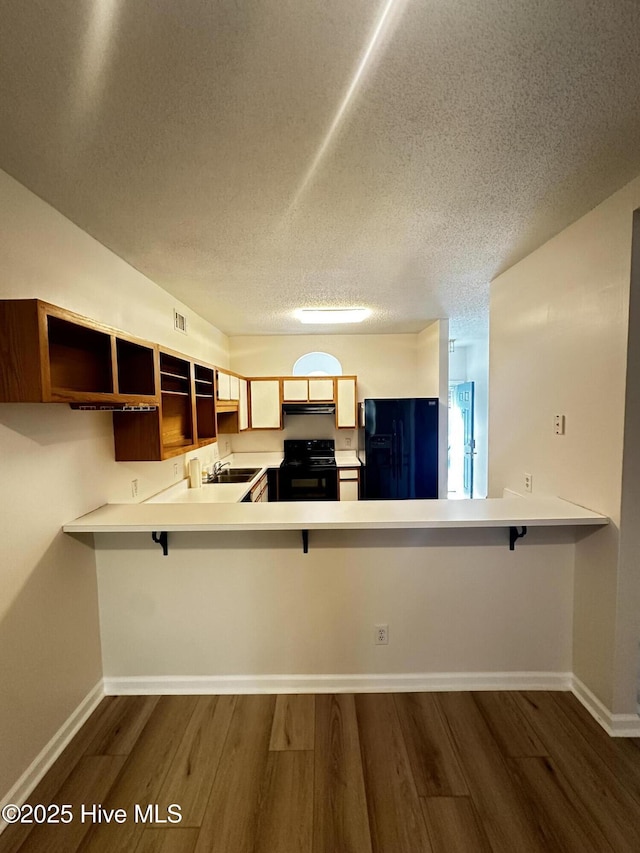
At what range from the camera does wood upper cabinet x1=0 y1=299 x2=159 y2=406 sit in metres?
1.25


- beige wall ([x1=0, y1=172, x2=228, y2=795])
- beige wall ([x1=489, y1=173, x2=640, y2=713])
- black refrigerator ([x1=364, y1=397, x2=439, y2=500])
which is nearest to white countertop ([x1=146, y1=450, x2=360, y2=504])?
black refrigerator ([x1=364, y1=397, x2=439, y2=500])

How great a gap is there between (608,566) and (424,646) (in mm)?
1014

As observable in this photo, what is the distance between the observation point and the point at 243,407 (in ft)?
15.3

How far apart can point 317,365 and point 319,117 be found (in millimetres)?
4057

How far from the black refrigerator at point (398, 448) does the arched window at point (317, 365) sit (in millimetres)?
1104

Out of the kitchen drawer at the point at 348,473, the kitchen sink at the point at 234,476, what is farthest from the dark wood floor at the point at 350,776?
the kitchen drawer at the point at 348,473

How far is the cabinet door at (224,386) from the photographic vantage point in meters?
3.52

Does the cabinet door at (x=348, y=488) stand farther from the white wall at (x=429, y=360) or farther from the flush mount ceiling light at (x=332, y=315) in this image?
the flush mount ceiling light at (x=332, y=315)

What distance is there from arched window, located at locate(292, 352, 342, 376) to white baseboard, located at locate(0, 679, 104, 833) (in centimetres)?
407

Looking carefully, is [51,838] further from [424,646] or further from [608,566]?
[608,566]

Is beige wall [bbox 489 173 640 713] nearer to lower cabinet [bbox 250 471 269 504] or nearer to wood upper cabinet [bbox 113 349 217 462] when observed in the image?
wood upper cabinet [bbox 113 349 217 462]

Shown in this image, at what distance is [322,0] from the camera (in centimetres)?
80

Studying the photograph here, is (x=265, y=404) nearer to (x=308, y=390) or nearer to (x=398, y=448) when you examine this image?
(x=308, y=390)

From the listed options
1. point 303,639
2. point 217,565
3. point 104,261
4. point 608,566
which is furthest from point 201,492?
point 608,566
